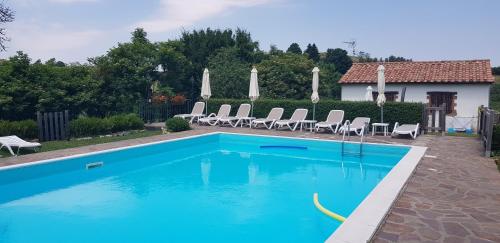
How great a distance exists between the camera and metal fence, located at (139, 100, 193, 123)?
16681 mm

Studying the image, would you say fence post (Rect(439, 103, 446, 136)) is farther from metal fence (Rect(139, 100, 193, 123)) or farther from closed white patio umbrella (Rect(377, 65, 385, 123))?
metal fence (Rect(139, 100, 193, 123))

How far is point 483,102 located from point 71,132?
1902 cm

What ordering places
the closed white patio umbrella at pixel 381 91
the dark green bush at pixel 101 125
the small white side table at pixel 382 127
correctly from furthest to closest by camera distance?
the closed white patio umbrella at pixel 381 91, the small white side table at pixel 382 127, the dark green bush at pixel 101 125

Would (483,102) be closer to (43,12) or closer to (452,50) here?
(452,50)

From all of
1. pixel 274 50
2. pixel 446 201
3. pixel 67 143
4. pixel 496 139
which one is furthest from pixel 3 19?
pixel 274 50

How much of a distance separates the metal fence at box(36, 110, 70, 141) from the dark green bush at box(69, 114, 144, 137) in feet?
1.10

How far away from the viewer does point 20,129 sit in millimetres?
11062

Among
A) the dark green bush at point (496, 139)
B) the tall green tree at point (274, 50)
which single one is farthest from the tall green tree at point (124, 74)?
the dark green bush at point (496, 139)

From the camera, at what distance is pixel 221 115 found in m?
16.8

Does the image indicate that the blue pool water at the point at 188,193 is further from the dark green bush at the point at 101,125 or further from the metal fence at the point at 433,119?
the metal fence at the point at 433,119

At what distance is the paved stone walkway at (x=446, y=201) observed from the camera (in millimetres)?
4070

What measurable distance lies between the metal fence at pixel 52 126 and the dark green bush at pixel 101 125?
13.2 inches

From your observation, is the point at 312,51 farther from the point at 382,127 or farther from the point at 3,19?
the point at 3,19

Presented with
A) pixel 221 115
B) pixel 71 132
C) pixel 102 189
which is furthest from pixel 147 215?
pixel 221 115
